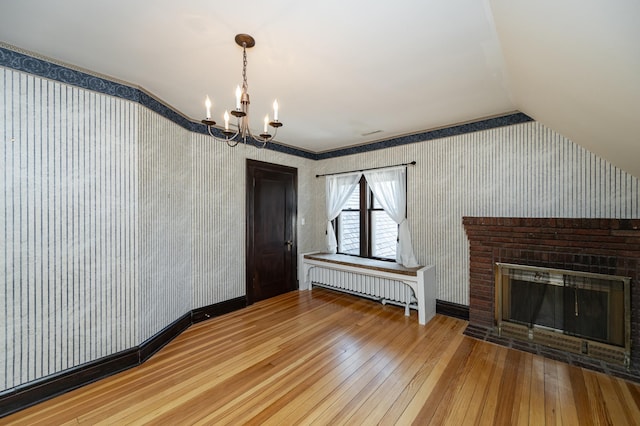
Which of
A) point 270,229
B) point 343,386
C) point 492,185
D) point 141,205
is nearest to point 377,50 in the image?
point 492,185

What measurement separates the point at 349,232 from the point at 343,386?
290cm

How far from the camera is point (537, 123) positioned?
9.75ft

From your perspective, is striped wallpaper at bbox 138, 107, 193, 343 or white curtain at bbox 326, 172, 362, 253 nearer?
striped wallpaper at bbox 138, 107, 193, 343

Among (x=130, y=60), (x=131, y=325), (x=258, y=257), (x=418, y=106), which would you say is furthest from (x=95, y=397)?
(x=418, y=106)

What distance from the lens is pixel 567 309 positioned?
274 centimetres

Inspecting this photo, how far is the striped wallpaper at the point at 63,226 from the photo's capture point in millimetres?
1919

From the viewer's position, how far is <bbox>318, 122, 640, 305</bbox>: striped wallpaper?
268cm

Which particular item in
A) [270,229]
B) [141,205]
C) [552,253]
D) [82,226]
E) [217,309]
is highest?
[141,205]

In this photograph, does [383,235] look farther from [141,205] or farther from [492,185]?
[141,205]

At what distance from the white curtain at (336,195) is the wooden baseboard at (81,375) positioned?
2.76 m

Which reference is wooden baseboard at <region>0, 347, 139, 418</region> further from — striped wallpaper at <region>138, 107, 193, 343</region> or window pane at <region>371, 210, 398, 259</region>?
window pane at <region>371, 210, 398, 259</region>

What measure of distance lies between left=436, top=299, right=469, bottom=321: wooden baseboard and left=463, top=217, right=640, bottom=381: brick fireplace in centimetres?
15

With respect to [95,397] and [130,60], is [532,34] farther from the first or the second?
[95,397]

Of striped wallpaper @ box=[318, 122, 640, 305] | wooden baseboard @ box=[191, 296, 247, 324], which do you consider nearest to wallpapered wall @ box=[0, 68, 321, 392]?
wooden baseboard @ box=[191, 296, 247, 324]
